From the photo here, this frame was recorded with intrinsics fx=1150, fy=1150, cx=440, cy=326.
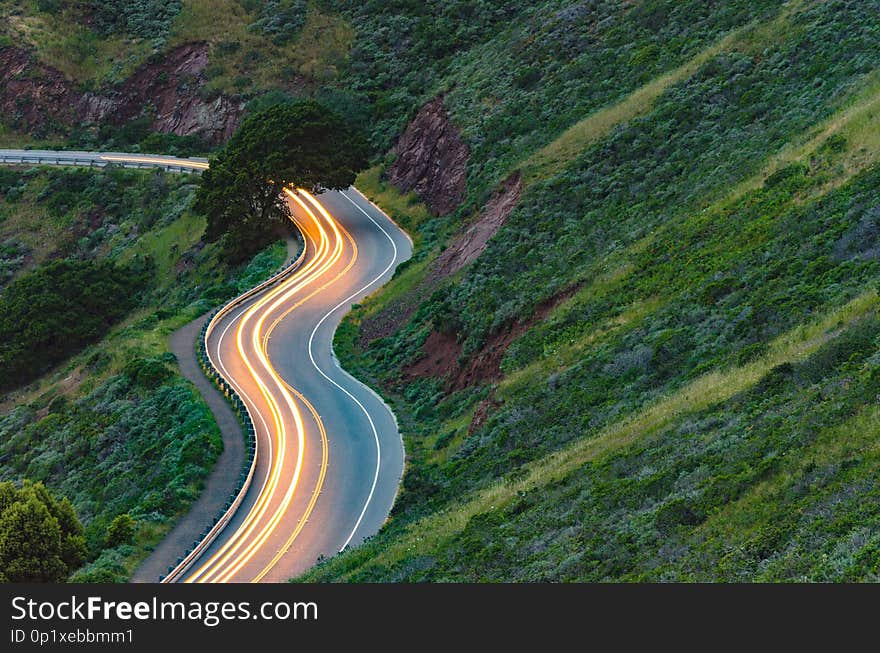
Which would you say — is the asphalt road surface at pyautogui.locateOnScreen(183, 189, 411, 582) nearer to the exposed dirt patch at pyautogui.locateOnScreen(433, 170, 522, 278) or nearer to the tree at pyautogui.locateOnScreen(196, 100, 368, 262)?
the tree at pyautogui.locateOnScreen(196, 100, 368, 262)

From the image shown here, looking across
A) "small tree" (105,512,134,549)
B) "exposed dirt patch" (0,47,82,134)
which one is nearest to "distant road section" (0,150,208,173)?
→ "exposed dirt patch" (0,47,82,134)

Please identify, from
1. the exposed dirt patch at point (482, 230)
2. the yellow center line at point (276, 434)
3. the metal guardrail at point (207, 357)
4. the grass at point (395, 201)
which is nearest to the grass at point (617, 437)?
the yellow center line at point (276, 434)

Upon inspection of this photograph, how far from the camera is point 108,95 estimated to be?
95.3 meters

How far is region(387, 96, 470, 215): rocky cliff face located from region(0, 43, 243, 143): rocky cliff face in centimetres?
2352

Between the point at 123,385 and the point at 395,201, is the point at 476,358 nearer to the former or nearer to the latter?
the point at 123,385

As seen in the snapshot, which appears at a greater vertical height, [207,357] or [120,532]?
[207,357]

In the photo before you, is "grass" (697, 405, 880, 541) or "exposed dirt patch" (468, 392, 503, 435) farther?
"exposed dirt patch" (468, 392, 503, 435)

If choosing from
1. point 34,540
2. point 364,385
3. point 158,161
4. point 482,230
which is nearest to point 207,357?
point 364,385

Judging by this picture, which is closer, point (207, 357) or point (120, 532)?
point (120, 532)

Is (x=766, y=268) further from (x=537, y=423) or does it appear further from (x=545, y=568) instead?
(x=545, y=568)

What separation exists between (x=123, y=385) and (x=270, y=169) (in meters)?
21.9

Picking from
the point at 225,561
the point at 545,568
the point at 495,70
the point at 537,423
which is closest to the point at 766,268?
the point at 537,423

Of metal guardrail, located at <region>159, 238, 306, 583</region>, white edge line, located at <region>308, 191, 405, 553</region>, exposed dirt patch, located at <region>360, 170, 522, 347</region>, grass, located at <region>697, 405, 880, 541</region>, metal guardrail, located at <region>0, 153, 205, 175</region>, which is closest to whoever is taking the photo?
grass, located at <region>697, 405, 880, 541</region>

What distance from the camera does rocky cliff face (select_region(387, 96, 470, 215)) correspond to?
223ft
